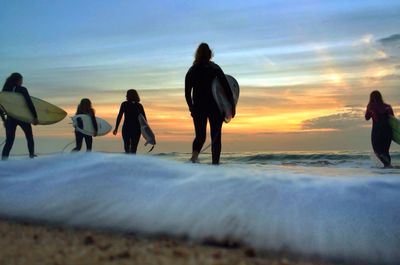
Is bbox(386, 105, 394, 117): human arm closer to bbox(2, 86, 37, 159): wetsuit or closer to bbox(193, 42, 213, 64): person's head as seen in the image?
bbox(193, 42, 213, 64): person's head

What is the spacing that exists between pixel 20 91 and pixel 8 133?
953mm

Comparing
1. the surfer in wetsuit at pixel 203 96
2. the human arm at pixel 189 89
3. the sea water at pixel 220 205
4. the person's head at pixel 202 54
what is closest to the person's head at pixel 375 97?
the surfer in wetsuit at pixel 203 96

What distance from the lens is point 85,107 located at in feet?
42.2

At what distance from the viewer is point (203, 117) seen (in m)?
7.32

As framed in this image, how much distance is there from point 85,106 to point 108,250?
36.0 ft

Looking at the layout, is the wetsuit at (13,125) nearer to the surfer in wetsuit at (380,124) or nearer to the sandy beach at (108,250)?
the surfer in wetsuit at (380,124)

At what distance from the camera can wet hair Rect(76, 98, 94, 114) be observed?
502 inches

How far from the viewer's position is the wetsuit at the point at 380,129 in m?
10.8

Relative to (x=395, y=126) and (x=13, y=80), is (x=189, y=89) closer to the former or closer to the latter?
(x=13, y=80)

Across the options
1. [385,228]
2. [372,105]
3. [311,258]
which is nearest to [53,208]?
[311,258]

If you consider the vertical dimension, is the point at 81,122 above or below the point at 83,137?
above

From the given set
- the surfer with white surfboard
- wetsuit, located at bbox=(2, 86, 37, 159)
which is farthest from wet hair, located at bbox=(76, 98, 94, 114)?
the surfer with white surfboard

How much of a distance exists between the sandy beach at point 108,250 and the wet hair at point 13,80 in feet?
28.3

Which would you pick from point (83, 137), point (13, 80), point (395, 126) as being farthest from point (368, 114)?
point (13, 80)
